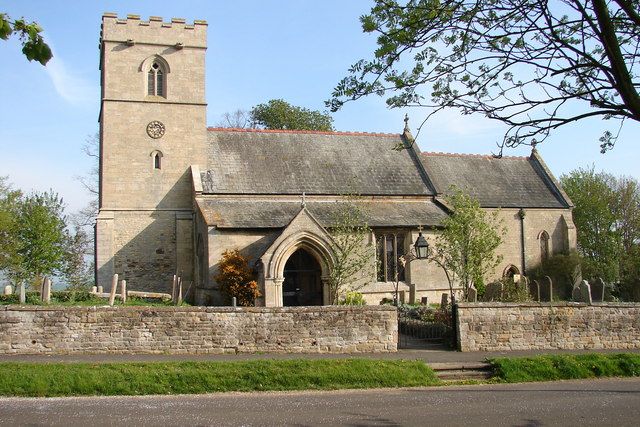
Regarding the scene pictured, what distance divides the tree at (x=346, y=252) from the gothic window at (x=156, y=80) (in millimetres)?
11426

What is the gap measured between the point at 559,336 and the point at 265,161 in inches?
693

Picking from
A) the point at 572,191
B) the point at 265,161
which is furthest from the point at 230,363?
the point at 572,191

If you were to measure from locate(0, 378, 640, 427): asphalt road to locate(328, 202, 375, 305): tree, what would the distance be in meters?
10.4

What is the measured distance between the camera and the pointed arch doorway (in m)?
28.2

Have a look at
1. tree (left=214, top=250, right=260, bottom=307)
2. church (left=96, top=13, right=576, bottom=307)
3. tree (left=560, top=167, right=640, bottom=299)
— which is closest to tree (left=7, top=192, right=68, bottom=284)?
church (left=96, top=13, right=576, bottom=307)

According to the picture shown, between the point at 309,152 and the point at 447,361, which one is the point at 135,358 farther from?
the point at 309,152

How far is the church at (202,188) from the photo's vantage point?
2809 centimetres

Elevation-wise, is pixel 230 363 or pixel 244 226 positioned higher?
pixel 244 226

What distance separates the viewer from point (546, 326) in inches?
714

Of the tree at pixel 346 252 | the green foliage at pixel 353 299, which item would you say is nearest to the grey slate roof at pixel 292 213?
the tree at pixel 346 252

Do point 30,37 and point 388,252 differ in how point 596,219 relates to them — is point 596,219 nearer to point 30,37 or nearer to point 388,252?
point 388,252

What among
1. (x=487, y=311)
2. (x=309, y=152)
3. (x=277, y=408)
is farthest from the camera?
(x=309, y=152)

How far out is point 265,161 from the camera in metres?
31.3

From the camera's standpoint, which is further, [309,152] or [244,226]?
[309,152]
